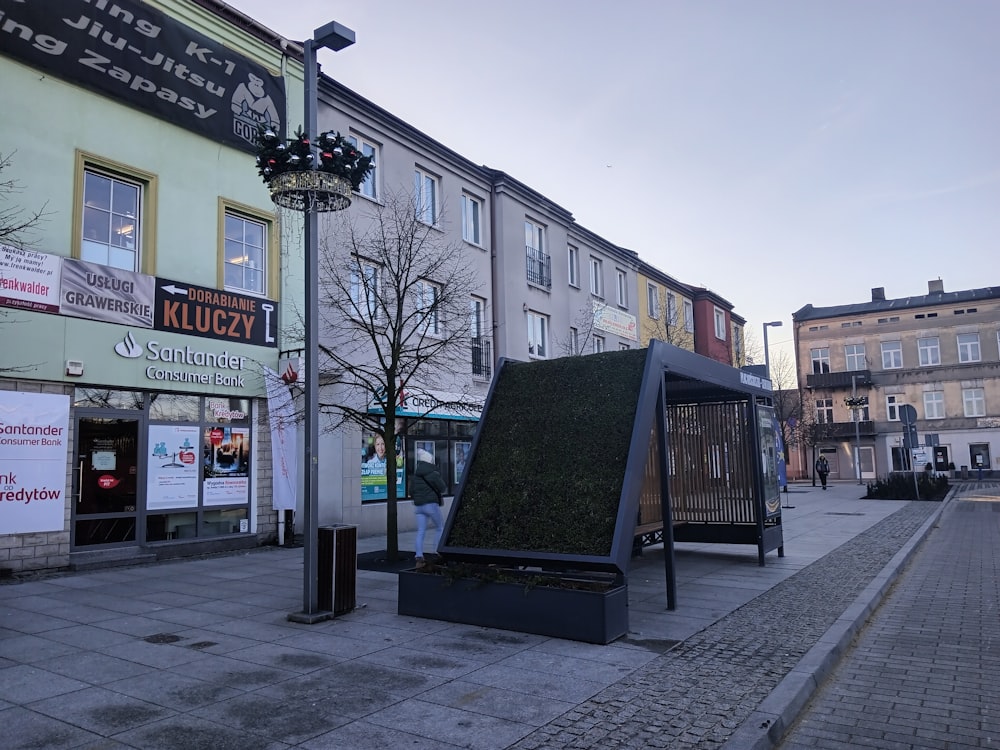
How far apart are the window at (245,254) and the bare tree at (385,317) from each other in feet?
4.01

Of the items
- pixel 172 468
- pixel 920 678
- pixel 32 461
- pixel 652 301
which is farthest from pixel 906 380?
pixel 32 461

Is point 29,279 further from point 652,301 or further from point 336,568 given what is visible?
point 652,301

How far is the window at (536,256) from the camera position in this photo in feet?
80.0

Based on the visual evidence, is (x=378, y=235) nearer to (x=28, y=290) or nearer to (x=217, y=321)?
(x=217, y=321)

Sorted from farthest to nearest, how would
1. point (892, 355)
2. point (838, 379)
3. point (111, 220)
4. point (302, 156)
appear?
point (838, 379) < point (892, 355) < point (111, 220) < point (302, 156)

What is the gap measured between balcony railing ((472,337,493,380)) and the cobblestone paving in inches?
500

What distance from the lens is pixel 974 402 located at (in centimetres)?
5178

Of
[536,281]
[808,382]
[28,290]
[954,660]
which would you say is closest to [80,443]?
[28,290]

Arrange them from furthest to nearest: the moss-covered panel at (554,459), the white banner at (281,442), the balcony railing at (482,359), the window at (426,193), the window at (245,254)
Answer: the balcony railing at (482,359), the window at (426,193), the window at (245,254), the white banner at (281,442), the moss-covered panel at (554,459)

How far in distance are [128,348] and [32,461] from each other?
2236mm

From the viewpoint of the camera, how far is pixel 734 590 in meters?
9.34

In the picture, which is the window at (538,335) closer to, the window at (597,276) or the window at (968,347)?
the window at (597,276)

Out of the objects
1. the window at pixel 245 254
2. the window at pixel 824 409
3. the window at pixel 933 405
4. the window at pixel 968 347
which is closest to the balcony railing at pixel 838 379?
the window at pixel 824 409

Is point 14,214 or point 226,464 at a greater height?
point 14,214
